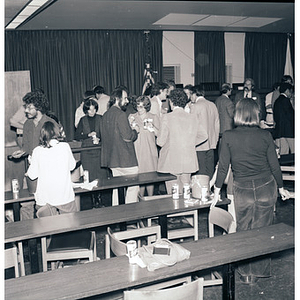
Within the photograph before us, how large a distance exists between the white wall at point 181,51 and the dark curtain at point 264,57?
180 centimetres

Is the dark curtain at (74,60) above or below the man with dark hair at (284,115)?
above

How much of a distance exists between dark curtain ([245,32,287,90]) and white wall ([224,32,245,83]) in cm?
15

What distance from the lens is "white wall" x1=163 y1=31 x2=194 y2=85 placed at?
33.7 ft

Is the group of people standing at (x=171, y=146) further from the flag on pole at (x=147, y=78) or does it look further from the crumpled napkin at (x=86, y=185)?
the flag on pole at (x=147, y=78)

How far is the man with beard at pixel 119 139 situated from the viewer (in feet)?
14.7

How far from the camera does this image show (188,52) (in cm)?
1056

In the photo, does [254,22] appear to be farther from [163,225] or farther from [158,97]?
[163,225]

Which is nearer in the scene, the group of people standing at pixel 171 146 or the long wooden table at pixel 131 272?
the long wooden table at pixel 131 272

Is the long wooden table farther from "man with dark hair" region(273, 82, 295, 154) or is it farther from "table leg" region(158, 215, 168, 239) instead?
"man with dark hair" region(273, 82, 295, 154)

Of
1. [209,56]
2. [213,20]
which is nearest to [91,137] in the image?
[213,20]

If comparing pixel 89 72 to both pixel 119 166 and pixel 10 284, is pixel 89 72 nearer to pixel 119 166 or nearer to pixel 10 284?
pixel 119 166

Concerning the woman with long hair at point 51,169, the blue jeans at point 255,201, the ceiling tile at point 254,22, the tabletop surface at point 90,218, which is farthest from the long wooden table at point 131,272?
the ceiling tile at point 254,22

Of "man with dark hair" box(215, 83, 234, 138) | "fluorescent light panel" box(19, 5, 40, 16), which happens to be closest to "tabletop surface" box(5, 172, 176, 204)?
"man with dark hair" box(215, 83, 234, 138)

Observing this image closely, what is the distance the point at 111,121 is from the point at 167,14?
3654mm
